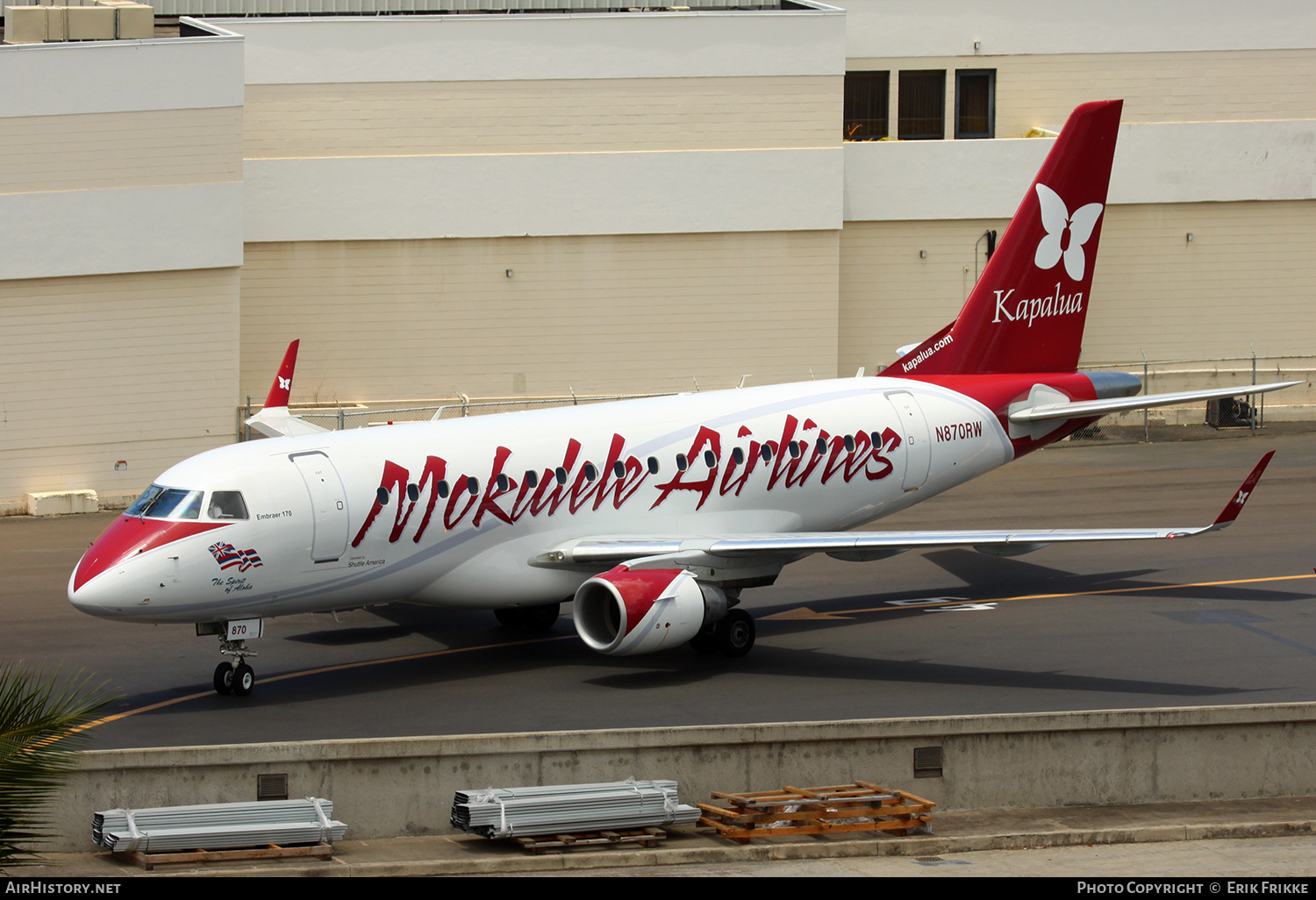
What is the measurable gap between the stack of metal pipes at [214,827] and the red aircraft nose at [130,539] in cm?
392

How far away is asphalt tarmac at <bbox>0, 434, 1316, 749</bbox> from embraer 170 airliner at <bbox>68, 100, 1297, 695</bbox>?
109 cm

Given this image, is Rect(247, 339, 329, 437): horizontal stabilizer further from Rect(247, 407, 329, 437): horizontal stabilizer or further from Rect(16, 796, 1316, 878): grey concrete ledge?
Rect(16, 796, 1316, 878): grey concrete ledge

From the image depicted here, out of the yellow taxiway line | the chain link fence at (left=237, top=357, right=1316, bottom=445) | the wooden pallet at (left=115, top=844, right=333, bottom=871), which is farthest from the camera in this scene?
the chain link fence at (left=237, top=357, right=1316, bottom=445)

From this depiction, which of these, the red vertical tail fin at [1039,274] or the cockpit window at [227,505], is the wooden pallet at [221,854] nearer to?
the cockpit window at [227,505]

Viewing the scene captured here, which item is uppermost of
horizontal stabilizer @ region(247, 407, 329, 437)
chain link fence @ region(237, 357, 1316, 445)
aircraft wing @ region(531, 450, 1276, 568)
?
chain link fence @ region(237, 357, 1316, 445)

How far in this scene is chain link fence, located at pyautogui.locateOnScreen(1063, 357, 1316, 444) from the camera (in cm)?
5122

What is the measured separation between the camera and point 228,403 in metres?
45.5

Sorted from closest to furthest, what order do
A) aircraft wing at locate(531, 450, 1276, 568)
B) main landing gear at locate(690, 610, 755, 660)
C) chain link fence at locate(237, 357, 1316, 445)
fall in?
1. aircraft wing at locate(531, 450, 1276, 568)
2. main landing gear at locate(690, 610, 755, 660)
3. chain link fence at locate(237, 357, 1316, 445)

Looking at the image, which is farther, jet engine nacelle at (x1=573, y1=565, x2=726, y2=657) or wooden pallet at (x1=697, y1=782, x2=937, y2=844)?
jet engine nacelle at (x1=573, y1=565, x2=726, y2=657)

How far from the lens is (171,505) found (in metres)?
23.7

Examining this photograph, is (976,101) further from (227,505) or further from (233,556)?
(233,556)

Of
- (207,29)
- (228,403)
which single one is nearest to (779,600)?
(228,403)

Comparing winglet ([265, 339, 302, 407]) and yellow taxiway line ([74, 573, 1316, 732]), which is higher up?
winglet ([265, 339, 302, 407])

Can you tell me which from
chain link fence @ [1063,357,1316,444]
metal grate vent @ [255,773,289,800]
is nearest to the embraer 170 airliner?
metal grate vent @ [255,773,289,800]
